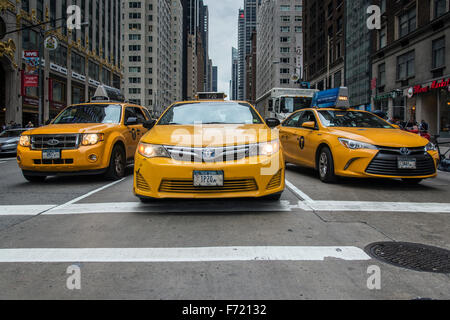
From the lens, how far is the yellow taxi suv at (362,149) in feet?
22.0

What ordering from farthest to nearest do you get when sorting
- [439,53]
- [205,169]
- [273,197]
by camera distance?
[439,53] < [273,197] < [205,169]

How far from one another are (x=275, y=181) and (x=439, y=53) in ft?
83.6

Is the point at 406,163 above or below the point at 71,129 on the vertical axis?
below

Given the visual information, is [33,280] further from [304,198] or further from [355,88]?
[355,88]

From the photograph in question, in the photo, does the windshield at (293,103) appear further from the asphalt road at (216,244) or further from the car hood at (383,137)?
the asphalt road at (216,244)

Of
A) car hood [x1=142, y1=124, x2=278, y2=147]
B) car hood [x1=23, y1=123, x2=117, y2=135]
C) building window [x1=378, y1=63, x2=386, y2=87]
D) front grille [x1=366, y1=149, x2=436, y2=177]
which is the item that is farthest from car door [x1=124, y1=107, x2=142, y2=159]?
building window [x1=378, y1=63, x2=386, y2=87]

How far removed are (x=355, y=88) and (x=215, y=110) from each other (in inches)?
1538

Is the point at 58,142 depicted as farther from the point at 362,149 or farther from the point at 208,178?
the point at 362,149

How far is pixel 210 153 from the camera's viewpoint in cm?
475

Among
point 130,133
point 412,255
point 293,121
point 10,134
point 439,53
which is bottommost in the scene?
point 412,255

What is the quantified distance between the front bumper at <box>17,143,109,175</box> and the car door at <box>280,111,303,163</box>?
4.45 m

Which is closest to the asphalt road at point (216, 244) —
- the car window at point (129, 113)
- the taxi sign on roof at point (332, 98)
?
the car window at point (129, 113)

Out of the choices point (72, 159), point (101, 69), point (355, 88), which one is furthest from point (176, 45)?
point (72, 159)

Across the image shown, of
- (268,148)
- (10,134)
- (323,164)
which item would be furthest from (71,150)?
(10,134)
